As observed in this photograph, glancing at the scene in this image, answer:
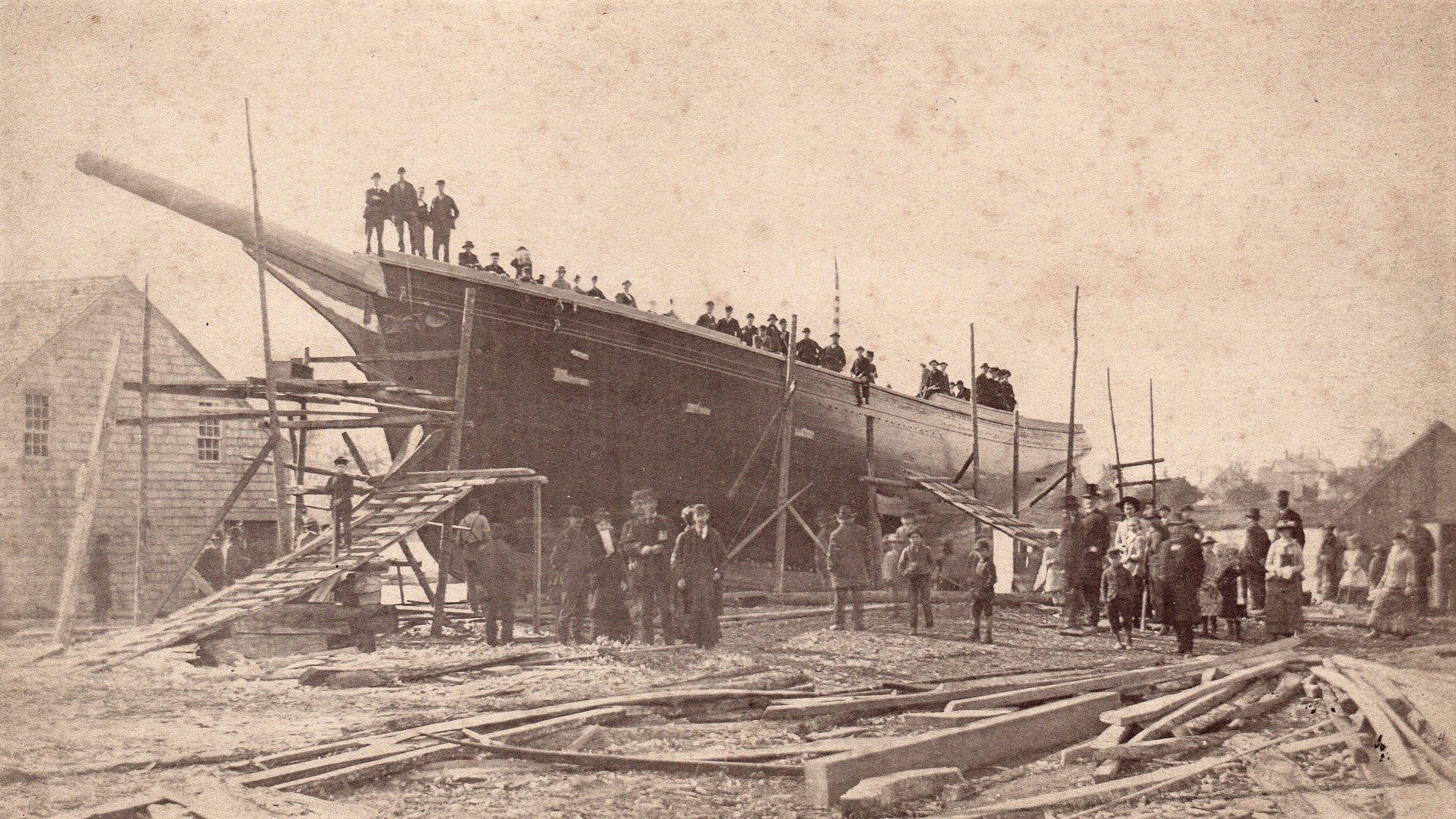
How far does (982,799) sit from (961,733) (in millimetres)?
503

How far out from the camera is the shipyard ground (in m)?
4.77

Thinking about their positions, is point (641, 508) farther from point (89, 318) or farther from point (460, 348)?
point (89, 318)

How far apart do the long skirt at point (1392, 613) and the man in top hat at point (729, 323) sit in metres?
9.53

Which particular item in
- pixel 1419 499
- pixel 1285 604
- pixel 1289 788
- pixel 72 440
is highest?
pixel 72 440

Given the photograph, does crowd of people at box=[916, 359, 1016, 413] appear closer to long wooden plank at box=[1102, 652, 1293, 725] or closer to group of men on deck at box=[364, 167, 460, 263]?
group of men on deck at box=[364, 167, 460, 263]

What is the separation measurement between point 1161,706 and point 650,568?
5241mm

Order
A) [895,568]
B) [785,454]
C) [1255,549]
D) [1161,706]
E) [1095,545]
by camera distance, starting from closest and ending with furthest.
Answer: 1. [1161,706]
2. [1255,549]
3. [1095,545]
4. [895,568]
5. [785,454]

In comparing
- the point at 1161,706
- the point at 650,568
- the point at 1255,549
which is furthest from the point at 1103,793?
the point at 1255,549

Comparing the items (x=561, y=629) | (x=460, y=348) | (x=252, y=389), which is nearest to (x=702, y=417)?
(x=460, y=348)

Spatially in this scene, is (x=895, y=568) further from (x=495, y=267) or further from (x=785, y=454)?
(x=495, y=267)

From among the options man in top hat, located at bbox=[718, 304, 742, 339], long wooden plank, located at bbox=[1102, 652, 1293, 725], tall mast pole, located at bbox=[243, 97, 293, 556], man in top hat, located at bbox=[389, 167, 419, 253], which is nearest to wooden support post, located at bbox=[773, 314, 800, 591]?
man in top hat, located at bbox=[718, 304, 742, 339]

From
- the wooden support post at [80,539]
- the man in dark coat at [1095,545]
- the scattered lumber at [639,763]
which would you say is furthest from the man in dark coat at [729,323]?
the scattered lumber at [639,763]

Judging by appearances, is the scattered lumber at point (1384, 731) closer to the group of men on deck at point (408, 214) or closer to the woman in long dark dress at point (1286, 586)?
the woman in long dark dress at point (1286, 586)

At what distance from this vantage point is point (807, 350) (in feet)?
55.3
